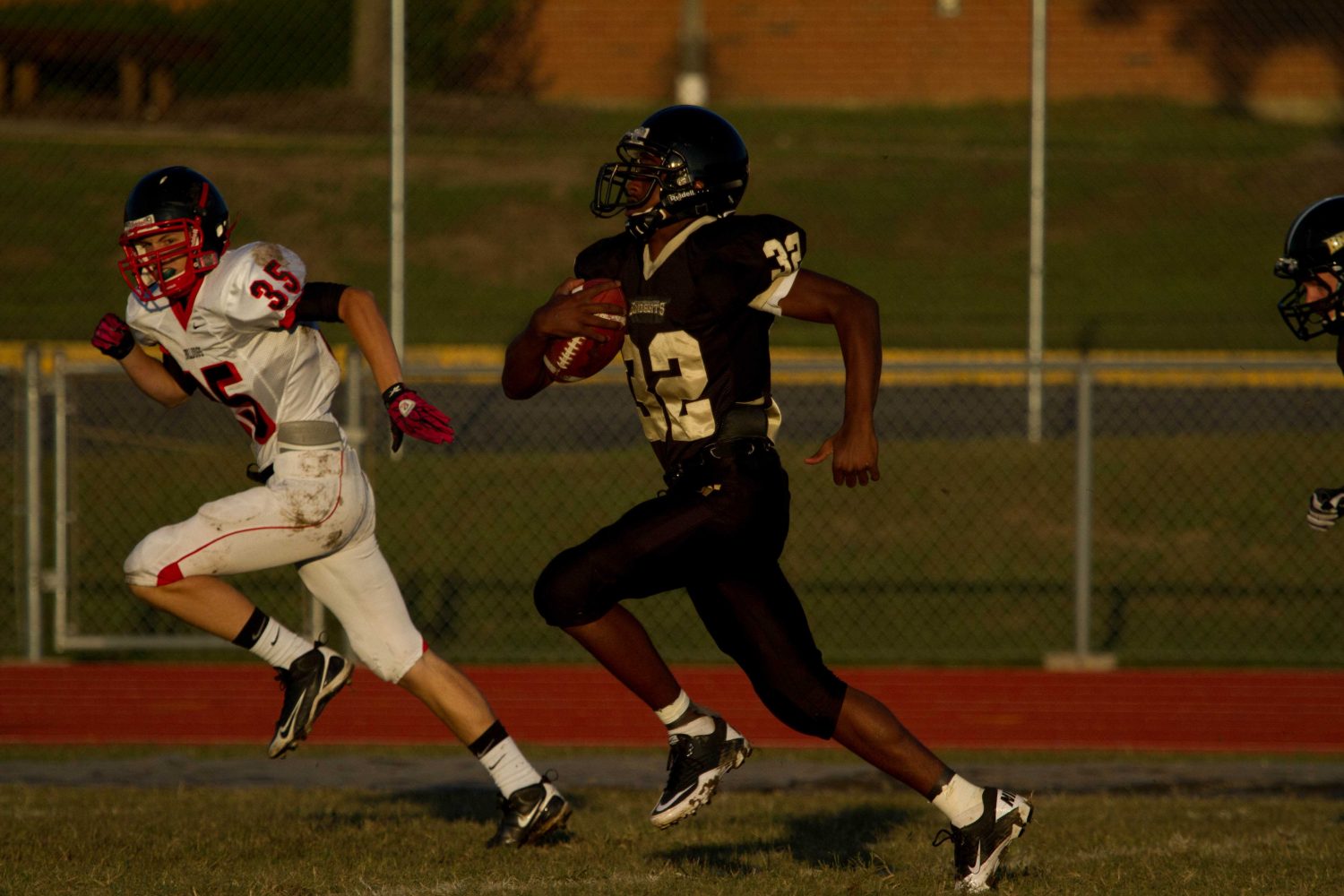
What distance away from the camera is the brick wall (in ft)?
61.9

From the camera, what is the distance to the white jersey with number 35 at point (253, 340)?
5.29m

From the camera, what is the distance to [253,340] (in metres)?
5.43

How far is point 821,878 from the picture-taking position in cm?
509

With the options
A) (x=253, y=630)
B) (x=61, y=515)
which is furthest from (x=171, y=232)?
(x=61, y=515)

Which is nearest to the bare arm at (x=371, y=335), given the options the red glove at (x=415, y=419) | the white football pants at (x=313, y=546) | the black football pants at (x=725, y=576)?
the red glove at (x=415, y=419)

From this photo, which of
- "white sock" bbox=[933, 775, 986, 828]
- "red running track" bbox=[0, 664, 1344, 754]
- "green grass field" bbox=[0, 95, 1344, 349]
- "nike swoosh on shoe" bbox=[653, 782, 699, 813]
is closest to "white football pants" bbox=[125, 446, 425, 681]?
"nike swoosh on shoe" bbox=[653, 782, 699, 813]

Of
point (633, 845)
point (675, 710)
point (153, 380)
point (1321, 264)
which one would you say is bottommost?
point (633, 845)

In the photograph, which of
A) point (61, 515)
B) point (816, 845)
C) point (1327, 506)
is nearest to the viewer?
point (1327, 506)

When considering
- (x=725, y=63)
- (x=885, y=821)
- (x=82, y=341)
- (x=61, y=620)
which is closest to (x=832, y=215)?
(x=725, y=63)

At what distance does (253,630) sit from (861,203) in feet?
49.8

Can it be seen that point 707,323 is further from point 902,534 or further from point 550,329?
point 902,534

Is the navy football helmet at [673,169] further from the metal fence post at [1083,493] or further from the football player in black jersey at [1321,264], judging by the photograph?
the metal fence post at [1083,493]

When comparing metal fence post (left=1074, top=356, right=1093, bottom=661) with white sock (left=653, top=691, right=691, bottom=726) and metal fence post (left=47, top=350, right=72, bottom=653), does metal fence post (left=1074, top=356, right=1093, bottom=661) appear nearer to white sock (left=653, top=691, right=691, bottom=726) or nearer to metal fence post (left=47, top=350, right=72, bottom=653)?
white sock (left=653, top=691, right=691, bottom=726)

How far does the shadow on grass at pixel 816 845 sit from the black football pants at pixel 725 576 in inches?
29.2
